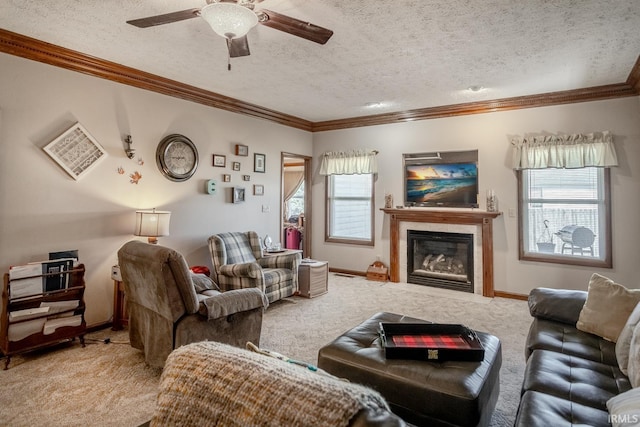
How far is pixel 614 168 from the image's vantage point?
13.7ft

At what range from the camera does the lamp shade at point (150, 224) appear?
3611 millimetres

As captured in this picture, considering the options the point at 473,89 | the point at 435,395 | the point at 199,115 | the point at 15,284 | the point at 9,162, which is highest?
the point at 473,89

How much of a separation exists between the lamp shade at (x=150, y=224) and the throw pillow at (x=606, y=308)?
3.68 meters

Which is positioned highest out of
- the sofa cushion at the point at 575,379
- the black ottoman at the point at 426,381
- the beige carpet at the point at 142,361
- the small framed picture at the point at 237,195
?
the small framed picture at the point at 237,195

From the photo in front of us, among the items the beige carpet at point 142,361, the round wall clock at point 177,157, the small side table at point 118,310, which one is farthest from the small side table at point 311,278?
the small side table at point 118,310

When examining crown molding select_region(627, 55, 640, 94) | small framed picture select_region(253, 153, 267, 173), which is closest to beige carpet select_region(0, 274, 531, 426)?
small framed picture select_region(253, 153, 267, 173)

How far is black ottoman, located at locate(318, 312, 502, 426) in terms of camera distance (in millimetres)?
1646

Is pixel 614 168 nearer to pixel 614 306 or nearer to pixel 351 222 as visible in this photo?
pixel 614 306

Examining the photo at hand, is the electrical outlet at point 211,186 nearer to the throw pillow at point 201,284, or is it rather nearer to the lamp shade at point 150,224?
the lamp shade at point 150,224

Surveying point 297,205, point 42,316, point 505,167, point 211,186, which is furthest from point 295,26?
point 297,205

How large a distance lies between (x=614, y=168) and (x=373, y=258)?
3.44 metres

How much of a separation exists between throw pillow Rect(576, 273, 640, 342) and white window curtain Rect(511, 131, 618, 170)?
264cm

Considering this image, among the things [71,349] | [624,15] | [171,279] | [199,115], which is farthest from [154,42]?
[624,15]

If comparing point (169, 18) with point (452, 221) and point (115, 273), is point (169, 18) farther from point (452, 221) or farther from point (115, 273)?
point (452, 221)
